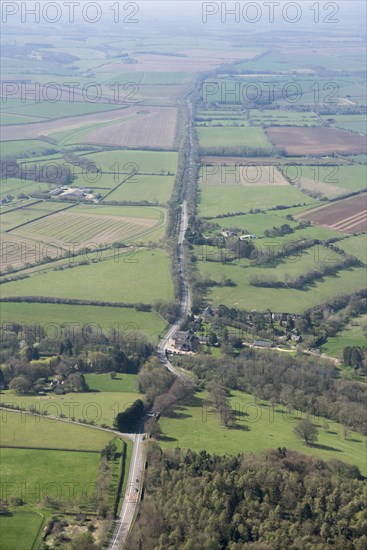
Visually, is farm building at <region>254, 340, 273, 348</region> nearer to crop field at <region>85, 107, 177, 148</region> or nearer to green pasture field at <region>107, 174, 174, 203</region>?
green pasture field at <region>107, 174, 174, 203</region>

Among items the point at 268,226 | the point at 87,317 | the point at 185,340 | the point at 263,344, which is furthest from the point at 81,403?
the point at 268,226

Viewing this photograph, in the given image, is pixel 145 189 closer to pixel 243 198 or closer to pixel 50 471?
pixel 243 198

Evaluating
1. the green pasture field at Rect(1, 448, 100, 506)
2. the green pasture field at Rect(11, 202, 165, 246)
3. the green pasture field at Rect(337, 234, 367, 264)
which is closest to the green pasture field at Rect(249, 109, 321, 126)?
the green pasture field at Rect(11, 202, 165, 246)

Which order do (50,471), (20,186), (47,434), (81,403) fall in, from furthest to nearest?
(20,186) → (81,403) → (47,434) → (50,471)

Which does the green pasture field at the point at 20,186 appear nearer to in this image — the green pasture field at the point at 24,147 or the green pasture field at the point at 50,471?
the green pasture field at the point at 24,147

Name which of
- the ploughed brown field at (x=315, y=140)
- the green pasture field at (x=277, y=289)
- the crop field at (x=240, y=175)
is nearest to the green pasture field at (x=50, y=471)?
the green pasture field at (x=277, y=289)

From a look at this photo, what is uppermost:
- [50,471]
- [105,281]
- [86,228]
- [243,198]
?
[243,198]

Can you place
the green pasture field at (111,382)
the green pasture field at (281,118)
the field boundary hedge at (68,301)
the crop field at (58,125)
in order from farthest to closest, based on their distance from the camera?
the green pasture field at (281,118), the crop field at (58,125), the field boundary hedge at (68,301), the green pasture field at (111,382)

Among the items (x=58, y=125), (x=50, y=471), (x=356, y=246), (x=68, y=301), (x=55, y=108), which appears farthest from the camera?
(x=55, y=108)
